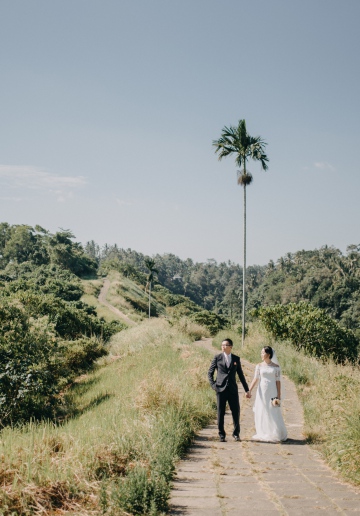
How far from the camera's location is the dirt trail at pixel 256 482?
394 cm

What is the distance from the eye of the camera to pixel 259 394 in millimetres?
7406

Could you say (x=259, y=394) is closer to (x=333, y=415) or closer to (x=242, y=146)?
(x=333, y=415)

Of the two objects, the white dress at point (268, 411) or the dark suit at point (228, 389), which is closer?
the white dress at point (268, 411)

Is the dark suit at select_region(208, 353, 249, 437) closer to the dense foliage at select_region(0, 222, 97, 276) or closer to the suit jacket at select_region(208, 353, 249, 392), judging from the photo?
the suit jacket at select_region(208, 353, 249, 392)

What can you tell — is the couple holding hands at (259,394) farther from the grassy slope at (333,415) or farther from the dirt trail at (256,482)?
the grassy slope at (333,415)

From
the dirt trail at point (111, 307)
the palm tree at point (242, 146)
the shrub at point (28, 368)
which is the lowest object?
the shrub at point (28, 368)

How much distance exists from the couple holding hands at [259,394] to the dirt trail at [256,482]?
0.23 metres

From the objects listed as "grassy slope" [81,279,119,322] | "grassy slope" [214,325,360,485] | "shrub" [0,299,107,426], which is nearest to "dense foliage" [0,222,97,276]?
"grassy slope" [81,279,119,322]

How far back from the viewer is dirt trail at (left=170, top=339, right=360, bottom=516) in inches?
155

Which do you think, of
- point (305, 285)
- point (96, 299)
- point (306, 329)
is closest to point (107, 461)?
point (306, 329)

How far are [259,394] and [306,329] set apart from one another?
47.8ft

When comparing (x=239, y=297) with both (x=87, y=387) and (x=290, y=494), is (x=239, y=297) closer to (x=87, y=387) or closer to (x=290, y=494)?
(x=87, y=387)

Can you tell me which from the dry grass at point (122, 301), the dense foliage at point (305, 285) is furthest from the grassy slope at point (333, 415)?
the dry grass at point (122, 301)

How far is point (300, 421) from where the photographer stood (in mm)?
8336
